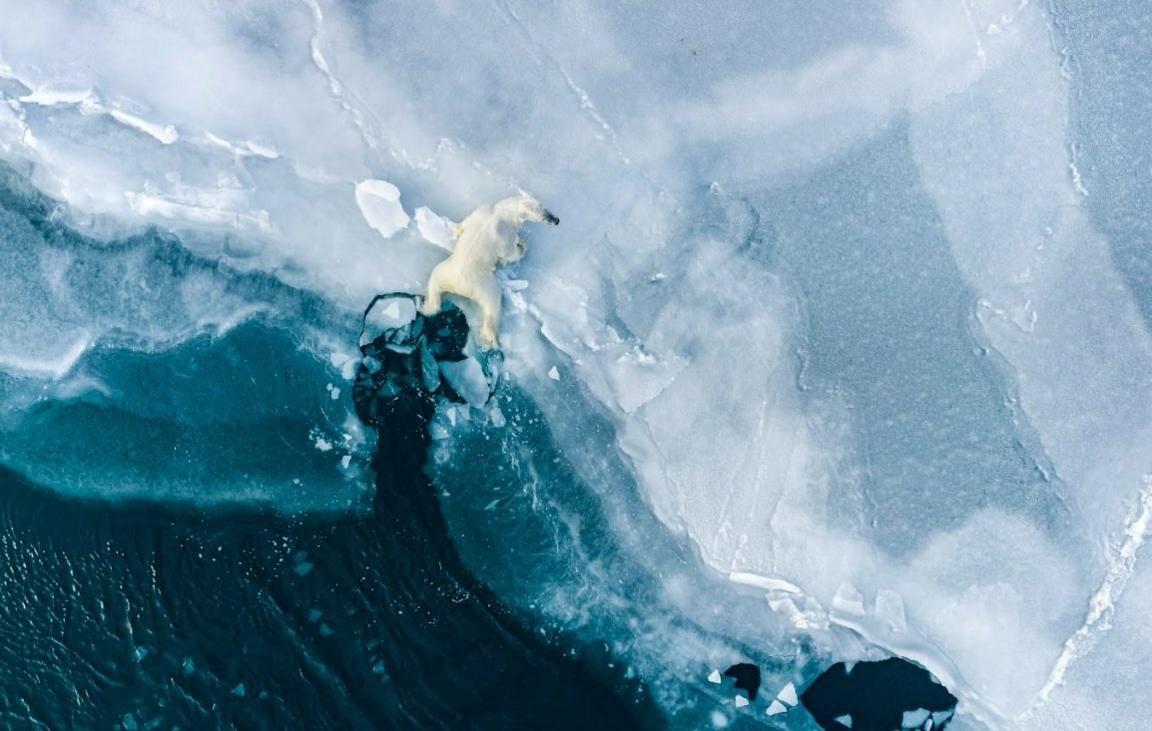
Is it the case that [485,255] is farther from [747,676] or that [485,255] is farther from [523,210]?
[747,676]

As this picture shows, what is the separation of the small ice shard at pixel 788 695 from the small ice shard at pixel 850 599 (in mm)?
424

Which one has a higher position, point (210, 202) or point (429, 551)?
point (210, 202)

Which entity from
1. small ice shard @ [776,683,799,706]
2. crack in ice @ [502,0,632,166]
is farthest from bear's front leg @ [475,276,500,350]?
small ice shard @ [776,683,799,706]

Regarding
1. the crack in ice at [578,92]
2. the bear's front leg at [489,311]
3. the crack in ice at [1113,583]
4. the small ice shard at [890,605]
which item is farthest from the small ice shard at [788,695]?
the crack in ice at [578,92]

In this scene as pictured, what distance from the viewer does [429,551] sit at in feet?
10.5

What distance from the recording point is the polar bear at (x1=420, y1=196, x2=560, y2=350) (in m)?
3.00

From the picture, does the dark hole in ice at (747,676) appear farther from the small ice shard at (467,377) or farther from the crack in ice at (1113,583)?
the small ice shard at (467,377)

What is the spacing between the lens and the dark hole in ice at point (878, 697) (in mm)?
3176

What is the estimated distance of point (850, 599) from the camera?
3150 mm

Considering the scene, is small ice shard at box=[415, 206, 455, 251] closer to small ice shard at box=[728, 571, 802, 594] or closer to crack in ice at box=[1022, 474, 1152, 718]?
small ice shard at box=[728, 571, 802, 594]

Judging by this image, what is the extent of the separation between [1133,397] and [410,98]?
10.8ft

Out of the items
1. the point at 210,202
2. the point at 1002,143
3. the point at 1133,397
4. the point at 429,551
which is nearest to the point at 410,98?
the point at 210,202

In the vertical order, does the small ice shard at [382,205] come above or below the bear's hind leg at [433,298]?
above

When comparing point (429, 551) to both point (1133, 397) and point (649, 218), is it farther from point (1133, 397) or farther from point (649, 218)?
point (1133, 397)
